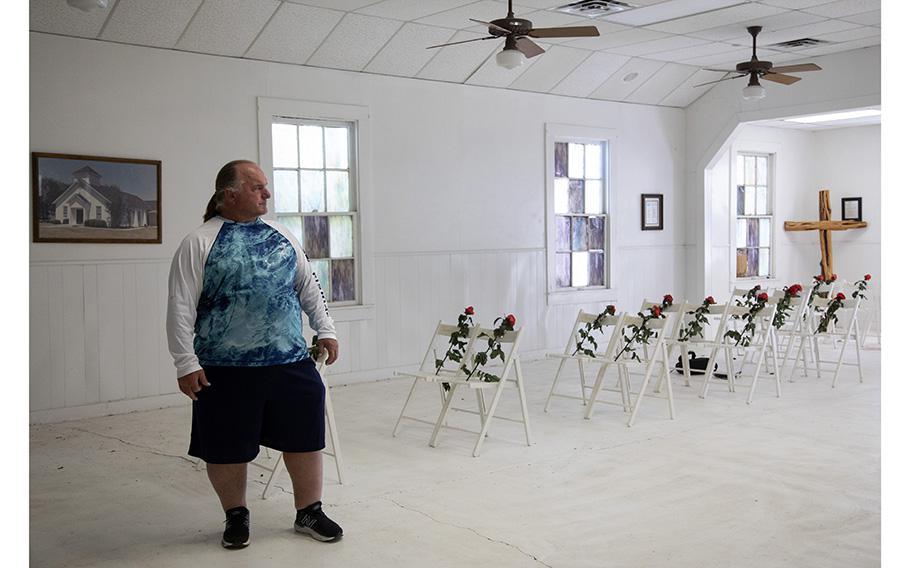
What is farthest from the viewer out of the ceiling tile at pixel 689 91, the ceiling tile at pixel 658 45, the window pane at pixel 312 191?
the ceiling tile at pixel 689 91

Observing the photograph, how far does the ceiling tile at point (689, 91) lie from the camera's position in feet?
33.8

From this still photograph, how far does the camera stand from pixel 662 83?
10125mm

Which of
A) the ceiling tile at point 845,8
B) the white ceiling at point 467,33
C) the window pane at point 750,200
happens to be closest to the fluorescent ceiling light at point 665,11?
the white ceiling at point 467,33

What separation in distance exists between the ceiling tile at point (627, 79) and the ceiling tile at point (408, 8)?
306 centimetres

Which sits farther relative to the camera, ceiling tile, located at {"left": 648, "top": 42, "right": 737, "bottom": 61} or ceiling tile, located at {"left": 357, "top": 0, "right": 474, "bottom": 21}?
ceiling tile, located at {"left": 648, "top": 42, "right": 737, "bottom": 61}

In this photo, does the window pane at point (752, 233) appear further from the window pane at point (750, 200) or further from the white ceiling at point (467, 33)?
the white ceiling at point (467, 33)

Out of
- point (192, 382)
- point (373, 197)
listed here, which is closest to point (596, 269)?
point (373, 197)

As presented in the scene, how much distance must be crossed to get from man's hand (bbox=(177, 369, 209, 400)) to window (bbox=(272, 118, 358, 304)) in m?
4.13

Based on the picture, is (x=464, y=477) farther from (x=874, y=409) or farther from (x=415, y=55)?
(x=415, y=55)

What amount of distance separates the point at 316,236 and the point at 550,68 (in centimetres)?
303

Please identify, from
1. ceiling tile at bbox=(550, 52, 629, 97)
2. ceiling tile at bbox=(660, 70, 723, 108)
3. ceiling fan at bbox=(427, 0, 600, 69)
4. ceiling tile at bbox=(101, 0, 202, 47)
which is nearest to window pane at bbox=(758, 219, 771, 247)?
ceiling tile at bbox=(660, 70, 723, 108)

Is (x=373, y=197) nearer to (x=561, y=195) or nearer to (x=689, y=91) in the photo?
(x=561, y=195)

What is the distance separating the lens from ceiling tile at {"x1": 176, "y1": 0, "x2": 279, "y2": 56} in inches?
258

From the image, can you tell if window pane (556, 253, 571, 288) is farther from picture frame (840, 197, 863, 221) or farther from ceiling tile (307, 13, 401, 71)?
picture frame (840, 197, 863, 221)
